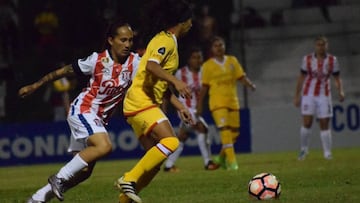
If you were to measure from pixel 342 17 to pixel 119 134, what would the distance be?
6955mm

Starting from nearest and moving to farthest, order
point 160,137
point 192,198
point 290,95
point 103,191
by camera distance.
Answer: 1. point 160,137
2. point 192,198
3. point 103,191
4. point 290,95

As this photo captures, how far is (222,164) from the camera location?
19000mm

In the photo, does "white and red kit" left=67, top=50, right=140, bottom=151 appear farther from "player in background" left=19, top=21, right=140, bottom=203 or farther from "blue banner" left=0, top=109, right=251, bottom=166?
"blue banner" left=0, top=109, right=251, bottom=166

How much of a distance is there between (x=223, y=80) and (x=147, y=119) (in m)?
8.46

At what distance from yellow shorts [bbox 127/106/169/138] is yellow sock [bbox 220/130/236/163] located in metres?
7.69

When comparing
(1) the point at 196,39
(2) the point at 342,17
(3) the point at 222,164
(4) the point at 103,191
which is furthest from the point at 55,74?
(2) the point at 342,17

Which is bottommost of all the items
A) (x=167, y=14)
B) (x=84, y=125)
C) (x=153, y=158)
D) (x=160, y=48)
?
(x=153, y=158)

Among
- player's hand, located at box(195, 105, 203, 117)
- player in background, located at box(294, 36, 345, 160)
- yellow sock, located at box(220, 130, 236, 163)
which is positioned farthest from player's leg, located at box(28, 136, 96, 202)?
player in background, located at box(294, 36, 345, 160)

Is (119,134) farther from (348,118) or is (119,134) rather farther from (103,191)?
(103,191)

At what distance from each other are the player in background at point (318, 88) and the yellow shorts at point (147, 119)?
1010cm

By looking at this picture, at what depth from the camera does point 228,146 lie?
18.7 meters

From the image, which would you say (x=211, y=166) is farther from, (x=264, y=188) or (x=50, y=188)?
(x=50, y=188)

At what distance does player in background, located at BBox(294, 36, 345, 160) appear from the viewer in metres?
20.7

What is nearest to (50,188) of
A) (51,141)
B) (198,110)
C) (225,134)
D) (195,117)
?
(225,134)
